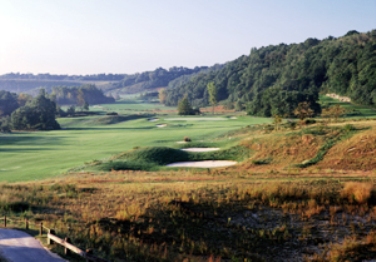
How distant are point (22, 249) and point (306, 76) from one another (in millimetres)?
136208

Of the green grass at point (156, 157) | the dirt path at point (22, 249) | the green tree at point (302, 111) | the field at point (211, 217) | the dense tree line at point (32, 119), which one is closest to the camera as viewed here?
the dirt path at point (22, 249)

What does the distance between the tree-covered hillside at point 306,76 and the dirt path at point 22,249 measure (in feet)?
251

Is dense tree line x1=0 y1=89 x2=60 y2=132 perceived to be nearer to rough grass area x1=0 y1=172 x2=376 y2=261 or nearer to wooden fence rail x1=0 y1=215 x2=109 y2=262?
rough grass area x1=0 y1=172 x2=376 y2=261

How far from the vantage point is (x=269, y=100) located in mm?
98875

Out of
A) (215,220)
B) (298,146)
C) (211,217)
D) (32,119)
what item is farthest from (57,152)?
(32,119)

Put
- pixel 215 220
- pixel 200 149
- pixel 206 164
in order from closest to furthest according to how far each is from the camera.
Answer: pixel 215 220 < pixel 206 164 < pixel 200 149

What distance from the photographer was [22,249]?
43.7 ft

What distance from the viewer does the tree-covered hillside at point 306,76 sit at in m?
96.9

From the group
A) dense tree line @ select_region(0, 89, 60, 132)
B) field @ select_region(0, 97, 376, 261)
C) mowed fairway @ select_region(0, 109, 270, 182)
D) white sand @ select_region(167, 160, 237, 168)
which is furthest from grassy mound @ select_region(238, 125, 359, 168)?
dense tree line @ select_region(0, 89, 60, 132)

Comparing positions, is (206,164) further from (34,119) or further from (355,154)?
(34,119)

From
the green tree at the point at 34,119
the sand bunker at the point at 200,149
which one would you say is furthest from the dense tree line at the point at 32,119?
the sand bunker at the point at 200,149

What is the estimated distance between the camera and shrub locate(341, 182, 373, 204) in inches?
747

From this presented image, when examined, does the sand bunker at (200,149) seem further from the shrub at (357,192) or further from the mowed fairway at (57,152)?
the shrub at (357,192)

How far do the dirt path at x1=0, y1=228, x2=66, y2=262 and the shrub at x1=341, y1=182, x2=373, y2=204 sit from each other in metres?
13.8
